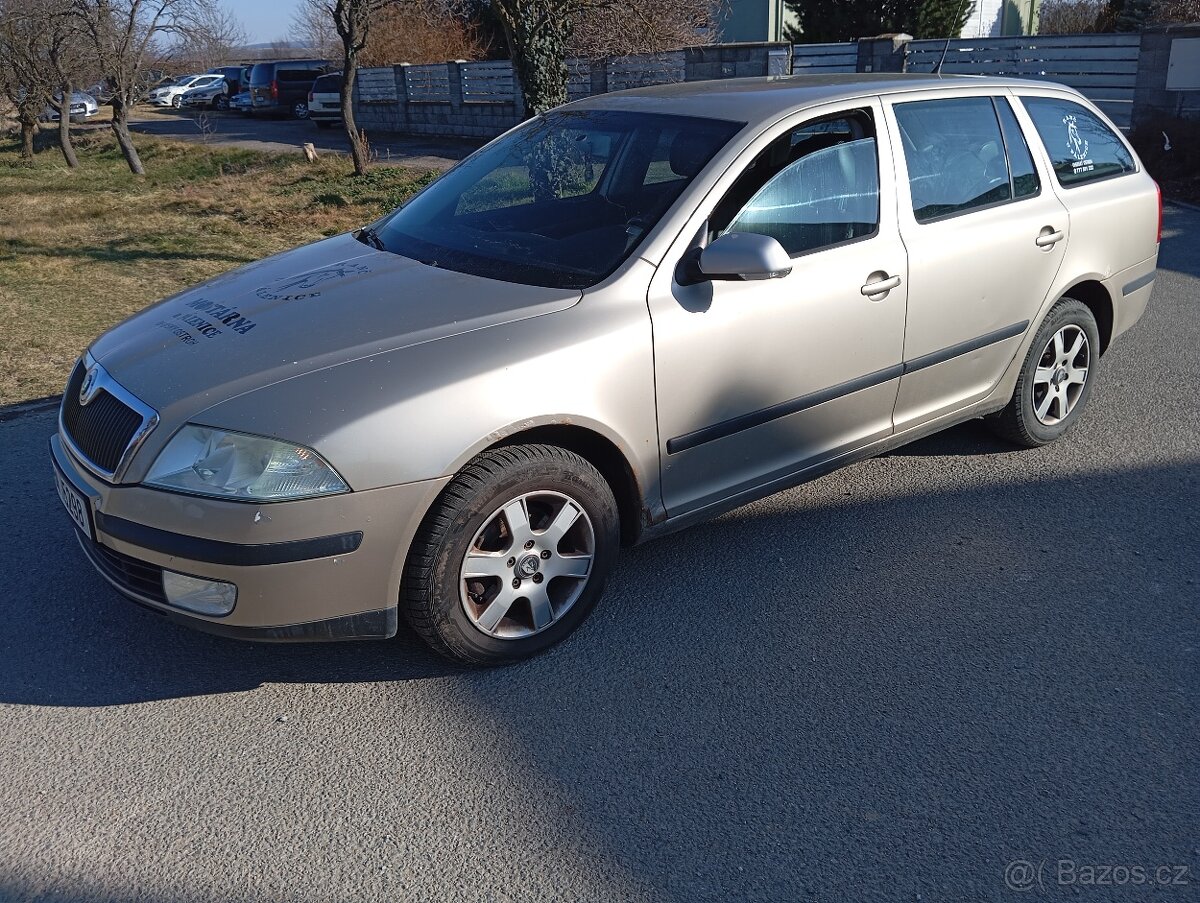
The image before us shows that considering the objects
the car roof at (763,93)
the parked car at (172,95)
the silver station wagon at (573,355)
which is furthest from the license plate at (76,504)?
the parked car at (172,95)

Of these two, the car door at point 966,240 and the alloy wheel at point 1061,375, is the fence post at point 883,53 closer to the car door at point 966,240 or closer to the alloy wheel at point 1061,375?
the alloy wheel at point 1061,375

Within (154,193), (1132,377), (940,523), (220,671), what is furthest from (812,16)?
(220,671)

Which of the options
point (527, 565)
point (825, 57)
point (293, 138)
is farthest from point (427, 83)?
point (527, 565)

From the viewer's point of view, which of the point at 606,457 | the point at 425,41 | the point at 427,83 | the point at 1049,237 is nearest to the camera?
the point at 606,457

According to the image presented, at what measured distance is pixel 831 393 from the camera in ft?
13.1

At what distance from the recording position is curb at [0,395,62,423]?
223 inches

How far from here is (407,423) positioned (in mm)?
2990

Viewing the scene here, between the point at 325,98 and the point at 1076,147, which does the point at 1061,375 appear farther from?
the point at 325,98

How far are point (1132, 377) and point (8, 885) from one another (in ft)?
19.4

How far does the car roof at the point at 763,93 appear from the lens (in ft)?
13.1

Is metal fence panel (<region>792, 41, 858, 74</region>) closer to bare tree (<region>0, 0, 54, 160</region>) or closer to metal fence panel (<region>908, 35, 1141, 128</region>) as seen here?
metal fence panel (<region>908, 35, 1141, 128</region>)

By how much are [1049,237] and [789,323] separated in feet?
5.49

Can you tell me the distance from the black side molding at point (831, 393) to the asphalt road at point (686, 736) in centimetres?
60

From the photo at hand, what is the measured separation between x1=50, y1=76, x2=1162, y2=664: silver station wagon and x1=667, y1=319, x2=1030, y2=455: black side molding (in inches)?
0.5
